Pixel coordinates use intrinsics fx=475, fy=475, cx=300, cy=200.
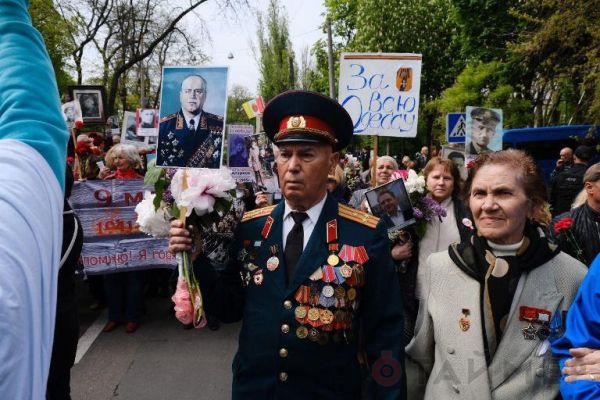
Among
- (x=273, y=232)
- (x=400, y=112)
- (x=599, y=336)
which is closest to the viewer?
Result: (x=599, y=336)

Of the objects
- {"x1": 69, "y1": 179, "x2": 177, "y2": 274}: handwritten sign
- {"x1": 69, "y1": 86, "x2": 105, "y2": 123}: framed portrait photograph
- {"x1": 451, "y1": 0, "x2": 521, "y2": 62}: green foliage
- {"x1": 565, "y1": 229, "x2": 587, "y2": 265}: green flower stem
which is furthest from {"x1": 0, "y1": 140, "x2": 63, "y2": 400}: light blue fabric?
{"x1": 451, "y1": 0, "x2": 521, "y2": 62}: green foliage

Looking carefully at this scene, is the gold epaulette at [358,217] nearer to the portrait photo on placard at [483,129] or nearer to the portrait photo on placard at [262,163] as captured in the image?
the portrait photo on placard at [262,163]

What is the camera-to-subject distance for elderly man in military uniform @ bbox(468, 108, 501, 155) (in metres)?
7.60

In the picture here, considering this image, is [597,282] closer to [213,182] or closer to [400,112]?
[213,182]

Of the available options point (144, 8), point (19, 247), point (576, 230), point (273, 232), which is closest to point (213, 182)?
point (273, 232)

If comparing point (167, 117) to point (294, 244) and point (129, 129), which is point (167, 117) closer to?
point (294, 244)

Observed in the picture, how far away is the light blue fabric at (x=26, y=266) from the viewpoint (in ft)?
2.20

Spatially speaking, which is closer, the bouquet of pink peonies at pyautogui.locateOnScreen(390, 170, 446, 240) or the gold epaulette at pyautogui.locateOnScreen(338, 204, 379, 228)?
the gold epaulette at pyautogui.locateOnScreen(338, 204, 379, 228)

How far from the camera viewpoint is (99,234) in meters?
5.90

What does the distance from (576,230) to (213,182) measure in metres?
2.75

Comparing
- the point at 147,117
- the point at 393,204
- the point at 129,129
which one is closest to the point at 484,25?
the point at 147,117

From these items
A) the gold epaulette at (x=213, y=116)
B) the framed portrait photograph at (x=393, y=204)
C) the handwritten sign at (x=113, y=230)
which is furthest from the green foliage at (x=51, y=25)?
the framed portrait photograph at (x=393, y=204)

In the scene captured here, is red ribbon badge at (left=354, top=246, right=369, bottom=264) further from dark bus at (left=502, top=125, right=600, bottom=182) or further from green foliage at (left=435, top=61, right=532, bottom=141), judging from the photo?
green foliage at (left=435, top=61, right=532, bottom=141)

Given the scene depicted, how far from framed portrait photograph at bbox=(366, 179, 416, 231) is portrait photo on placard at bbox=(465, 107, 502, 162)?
Result: 4.53 meters
